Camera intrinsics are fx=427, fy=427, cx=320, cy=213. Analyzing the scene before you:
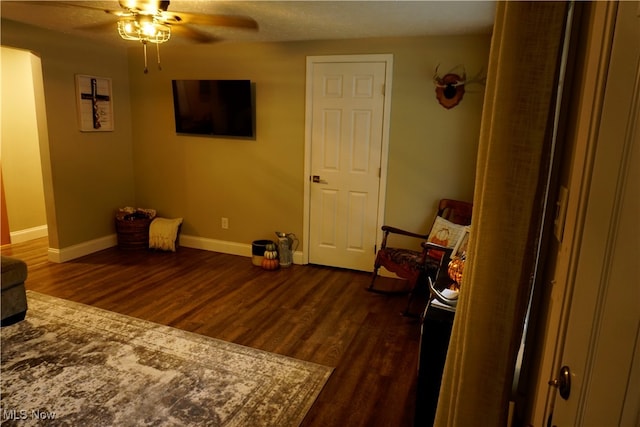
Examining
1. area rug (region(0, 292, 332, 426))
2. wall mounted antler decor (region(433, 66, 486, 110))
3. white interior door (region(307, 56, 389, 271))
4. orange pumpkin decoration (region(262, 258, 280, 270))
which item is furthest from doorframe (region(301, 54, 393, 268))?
area rug (region(0, 292, 332, 426))

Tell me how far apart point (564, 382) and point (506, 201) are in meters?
0.38

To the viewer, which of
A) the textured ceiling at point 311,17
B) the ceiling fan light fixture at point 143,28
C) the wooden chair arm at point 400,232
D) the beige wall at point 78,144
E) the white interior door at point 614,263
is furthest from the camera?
the beige wall at point 78,144

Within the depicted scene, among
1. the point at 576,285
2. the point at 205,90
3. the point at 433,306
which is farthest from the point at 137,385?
the point at 205,90

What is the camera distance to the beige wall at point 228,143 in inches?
151

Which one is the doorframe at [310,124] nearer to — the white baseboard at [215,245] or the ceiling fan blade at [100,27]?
the white baseboard at [215,245]

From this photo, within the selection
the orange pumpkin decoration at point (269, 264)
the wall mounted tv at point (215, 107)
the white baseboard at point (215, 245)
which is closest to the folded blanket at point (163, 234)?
the white baseboard at point (215, 245)

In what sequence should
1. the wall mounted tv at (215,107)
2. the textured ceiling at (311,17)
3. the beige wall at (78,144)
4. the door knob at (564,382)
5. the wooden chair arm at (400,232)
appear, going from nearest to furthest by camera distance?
the door knob at (564,382) → the textured ceiling at (311,17) → the wooden chair arm at (400,232) → the beige wall at (78,144) → the wall mounted tv at (215,107)

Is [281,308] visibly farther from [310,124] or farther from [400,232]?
[310,124]

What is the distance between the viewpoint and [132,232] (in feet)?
15.9

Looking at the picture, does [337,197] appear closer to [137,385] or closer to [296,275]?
[296,275]

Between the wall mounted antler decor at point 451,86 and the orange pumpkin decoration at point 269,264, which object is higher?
the wall mounted antler decor at point 451,86

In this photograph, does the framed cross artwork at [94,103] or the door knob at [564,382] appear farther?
the framed cross artwork at [94,103]

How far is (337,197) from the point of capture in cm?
432

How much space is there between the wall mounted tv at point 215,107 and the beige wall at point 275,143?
0.41 ft
